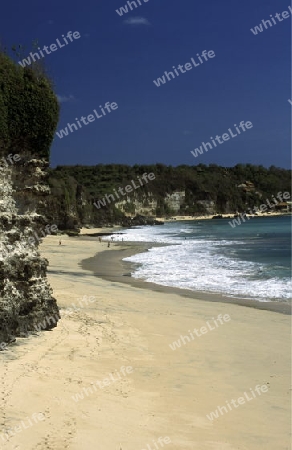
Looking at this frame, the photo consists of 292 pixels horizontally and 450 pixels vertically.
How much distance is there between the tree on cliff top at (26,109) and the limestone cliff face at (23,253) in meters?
0.39

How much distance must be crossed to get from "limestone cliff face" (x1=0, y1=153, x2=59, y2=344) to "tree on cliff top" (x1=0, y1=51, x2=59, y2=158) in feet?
1.26

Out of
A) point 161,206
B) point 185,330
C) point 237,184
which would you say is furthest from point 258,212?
point 185,330

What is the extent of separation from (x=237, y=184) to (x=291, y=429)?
7433 inches

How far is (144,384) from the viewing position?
25.7 ft

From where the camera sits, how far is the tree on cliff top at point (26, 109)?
9.96m

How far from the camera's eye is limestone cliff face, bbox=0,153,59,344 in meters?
9.27

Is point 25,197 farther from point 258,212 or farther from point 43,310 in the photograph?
point 258,212

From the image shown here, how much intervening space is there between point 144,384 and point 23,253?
3919 mm

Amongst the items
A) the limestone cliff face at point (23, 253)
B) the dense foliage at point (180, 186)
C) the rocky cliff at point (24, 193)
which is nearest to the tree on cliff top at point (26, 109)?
the rocky cliff at point (24, 193)

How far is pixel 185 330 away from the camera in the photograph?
12.0 meters

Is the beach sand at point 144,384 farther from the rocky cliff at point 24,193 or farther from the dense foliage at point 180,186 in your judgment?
the dense foliage at point 180,186

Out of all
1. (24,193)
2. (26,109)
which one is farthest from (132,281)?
(26,109)

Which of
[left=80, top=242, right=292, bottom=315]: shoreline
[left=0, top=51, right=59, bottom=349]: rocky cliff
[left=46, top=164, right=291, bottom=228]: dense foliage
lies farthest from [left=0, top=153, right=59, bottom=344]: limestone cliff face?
[left=46, top=164, right=291, bottom=228]: dense foliage

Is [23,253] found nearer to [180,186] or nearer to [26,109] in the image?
[26,109]
